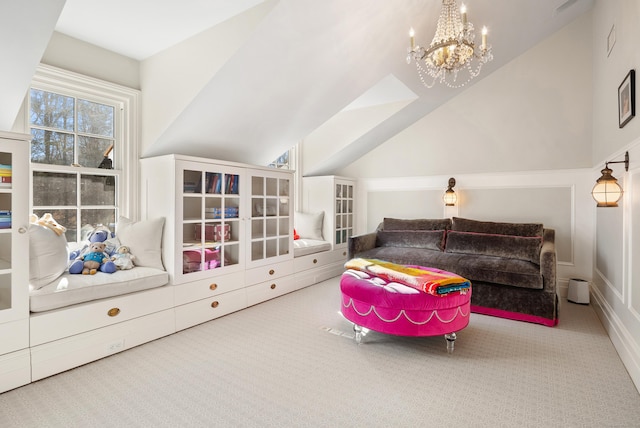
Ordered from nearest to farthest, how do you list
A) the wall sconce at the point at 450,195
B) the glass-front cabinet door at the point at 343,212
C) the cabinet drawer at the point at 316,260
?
1. the cabinet drawer at the point at 316,260
2. the wall sconce at the point at 450,195
3. the glass-front cabinet door at the point at 343,212

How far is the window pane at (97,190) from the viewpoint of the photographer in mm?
2781

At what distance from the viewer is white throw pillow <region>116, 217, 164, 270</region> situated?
2.74 m

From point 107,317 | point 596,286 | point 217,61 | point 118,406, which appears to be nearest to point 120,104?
point 217,61

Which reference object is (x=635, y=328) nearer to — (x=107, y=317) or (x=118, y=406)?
(x=118, y=406)

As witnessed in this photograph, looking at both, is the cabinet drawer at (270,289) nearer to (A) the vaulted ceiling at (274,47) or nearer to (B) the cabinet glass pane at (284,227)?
(B) the cabinet glass pane at (284,227)

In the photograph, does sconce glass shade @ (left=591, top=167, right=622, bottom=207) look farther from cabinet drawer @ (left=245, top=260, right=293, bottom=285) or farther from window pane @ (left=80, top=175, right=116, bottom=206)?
window pane @ (left=80, top=175, right=116, bottom=206)

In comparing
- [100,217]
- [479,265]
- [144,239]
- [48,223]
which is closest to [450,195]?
[479,265]

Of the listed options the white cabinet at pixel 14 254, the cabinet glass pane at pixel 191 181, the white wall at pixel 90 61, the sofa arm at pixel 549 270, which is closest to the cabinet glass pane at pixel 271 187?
the cabinet glass pane at pixel 191 181

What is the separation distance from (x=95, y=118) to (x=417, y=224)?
378cm

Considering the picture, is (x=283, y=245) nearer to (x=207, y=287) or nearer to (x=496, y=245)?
(x=207, y=287)

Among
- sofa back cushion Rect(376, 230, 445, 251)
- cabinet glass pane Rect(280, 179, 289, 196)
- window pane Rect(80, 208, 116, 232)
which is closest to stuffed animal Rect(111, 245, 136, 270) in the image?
window pane Rect(80, 208, 116, 232)

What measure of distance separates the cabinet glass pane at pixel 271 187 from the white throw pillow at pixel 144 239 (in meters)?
1.20

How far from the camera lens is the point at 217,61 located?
240cm

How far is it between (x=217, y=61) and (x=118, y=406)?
2.26m
